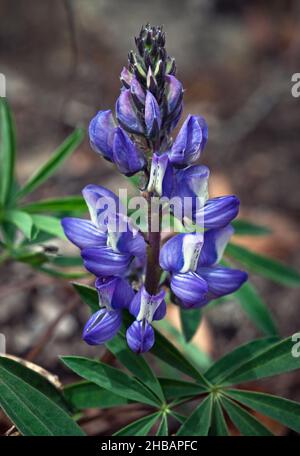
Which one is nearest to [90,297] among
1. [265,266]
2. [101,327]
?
[101,327]

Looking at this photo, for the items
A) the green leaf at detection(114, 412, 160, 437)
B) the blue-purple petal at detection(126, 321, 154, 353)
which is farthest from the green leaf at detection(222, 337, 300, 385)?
the blue-purple petal at detection(126, 321, 154, 353)

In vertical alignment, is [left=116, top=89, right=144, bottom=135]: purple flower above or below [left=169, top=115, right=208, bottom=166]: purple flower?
above

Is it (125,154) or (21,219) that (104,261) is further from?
(21,219)

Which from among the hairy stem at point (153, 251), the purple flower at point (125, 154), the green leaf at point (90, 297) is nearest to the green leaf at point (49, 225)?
the green leaf at point (90, 297)

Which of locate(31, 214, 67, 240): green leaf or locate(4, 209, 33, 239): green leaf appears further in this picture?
locate(31, 214, 67, 240): green leaf

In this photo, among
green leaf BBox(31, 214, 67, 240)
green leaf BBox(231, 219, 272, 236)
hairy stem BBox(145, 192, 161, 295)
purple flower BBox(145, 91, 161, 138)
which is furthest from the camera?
green leaf BBox(231, 219, 272, 236)

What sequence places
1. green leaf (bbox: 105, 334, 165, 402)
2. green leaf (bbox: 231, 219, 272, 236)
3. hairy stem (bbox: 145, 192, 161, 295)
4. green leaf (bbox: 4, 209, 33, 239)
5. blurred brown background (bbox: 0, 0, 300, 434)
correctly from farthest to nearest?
blurred brown background (bbox: 0, 0, 300, 434)
green leaf (bbox: 231, 219, 272, 236)
green leaf (bbox: 4, 209, 33, 239)
green leaf (bbox: 105, 334, 165, 402)
hairy stem (bbox: 145, 192, 161, 295)

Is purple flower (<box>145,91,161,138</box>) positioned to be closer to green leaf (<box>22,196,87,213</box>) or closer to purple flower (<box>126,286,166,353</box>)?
purple flower (<box>126,286,166,353</box>)

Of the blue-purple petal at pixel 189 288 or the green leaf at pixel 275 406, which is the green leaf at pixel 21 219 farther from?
the green leaf at pixel 275 406
